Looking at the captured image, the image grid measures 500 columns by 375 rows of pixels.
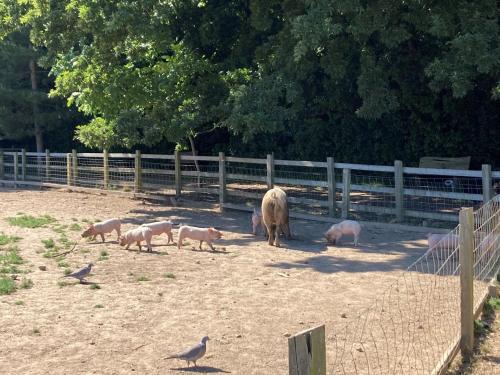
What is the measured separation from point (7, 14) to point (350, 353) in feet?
54.4

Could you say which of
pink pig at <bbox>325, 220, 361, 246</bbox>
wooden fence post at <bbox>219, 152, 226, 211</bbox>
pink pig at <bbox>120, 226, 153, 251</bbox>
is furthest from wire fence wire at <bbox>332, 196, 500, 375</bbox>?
wooden fence post at <bbox>219, 152, 226, 211</bbox>

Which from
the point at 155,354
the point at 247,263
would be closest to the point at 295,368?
the point at 155,354

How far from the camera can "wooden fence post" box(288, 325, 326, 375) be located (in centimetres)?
348

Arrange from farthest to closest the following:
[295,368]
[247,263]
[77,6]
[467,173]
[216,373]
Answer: [77,6] < [467,173] < [247,263] < [216,373] < [295,368]

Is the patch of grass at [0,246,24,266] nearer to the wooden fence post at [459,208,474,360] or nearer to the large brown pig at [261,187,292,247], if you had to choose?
the large brown pig at [261,187,292,247]

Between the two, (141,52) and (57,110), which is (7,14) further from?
(57,110)

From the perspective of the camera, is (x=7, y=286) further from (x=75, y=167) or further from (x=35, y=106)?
(x=35, y=106)

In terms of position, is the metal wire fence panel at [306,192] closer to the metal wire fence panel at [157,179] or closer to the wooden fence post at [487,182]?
the metal wire fence panel at [157,179]

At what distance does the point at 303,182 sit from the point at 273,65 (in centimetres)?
321

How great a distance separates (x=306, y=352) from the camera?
3.53 metres

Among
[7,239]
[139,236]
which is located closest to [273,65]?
[139,236]

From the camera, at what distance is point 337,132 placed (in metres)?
24.3

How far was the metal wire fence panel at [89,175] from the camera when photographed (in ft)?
74.5

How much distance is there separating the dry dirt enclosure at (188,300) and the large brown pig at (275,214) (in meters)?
0.33
